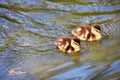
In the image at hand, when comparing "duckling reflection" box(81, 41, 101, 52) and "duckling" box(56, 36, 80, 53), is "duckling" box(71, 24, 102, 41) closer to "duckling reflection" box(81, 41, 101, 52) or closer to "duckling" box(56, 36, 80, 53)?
"duckling reflection" box(81, 41, 101, 52)

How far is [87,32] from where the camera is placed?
698 centimetres

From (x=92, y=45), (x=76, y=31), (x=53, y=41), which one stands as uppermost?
(x=76, y=31)

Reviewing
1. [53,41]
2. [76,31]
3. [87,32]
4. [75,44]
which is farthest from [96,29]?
[53,41]

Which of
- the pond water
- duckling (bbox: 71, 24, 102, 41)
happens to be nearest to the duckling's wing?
duckling (bbox: 71, 24, 102, 41)

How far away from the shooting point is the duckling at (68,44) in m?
6.44

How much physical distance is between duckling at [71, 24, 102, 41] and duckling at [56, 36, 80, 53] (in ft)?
1.16

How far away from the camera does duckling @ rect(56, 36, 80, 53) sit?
6.44 metres

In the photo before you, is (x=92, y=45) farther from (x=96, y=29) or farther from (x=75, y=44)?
(x=75, y=44)

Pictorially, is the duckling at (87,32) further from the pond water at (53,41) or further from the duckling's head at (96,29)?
the pond water at (53,41)

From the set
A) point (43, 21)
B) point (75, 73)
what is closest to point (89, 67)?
point (75, 73)

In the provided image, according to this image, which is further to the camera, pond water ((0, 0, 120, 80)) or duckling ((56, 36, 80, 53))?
duckling ((56, 36, 80, 53))

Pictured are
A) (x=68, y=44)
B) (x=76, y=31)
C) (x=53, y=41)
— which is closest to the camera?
(x=68, y=44)

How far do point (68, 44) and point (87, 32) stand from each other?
23.4 inches

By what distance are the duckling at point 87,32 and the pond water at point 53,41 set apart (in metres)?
0.10
